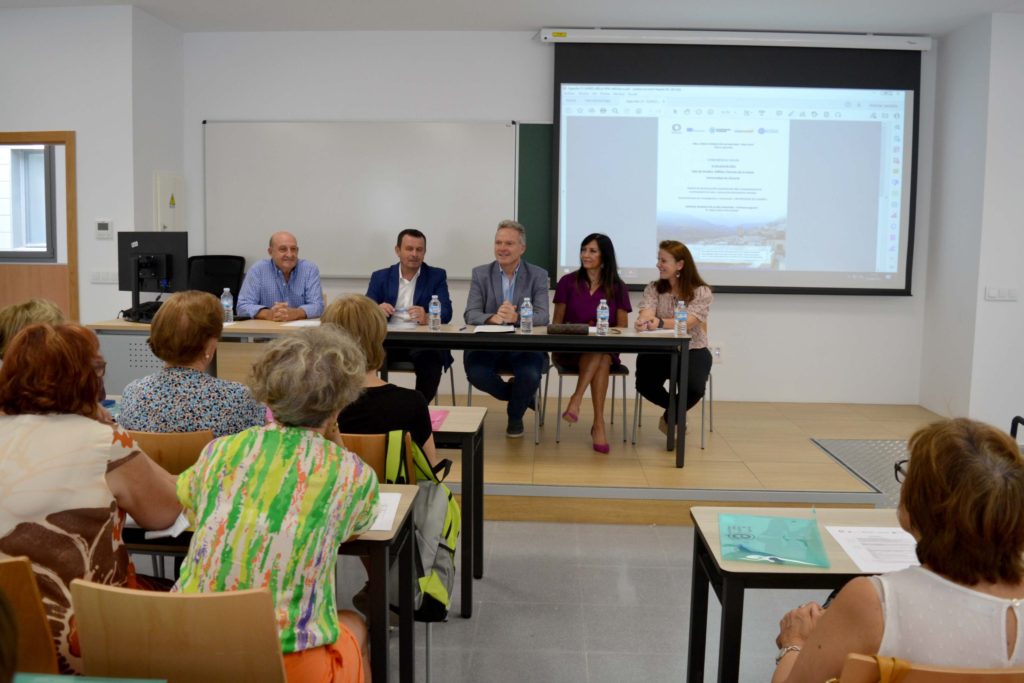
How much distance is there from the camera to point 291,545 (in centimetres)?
150

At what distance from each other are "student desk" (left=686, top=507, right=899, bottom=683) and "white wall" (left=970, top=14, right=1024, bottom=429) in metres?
4.31

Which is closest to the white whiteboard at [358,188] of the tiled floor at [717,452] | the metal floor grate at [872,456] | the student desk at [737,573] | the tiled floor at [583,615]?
the tiled floor at [717,452]

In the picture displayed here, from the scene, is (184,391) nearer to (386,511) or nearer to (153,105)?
(386,511)

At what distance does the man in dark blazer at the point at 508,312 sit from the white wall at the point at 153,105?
101 inches

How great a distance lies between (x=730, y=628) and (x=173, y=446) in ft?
4.58

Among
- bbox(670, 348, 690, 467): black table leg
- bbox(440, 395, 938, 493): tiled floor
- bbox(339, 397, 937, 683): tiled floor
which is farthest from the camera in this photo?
bbox(670, 348, 690, 467): black table leg

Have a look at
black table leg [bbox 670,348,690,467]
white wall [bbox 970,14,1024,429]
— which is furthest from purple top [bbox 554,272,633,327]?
white wall [bbox 970,14,1024,429]

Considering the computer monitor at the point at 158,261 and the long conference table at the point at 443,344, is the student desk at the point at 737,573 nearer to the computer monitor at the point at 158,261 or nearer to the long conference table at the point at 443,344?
the long conference table at the point at 443,344

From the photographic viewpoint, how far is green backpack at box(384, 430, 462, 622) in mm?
2254

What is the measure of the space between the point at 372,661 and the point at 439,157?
487cm

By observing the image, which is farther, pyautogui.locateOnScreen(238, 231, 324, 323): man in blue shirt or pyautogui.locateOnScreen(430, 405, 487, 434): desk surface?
pyautogui.locateOnScreen(238, 231, 324, 323): man in blue shirt

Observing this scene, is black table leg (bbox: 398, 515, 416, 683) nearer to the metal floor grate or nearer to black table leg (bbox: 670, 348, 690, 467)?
black table leg (bbox: 670, 348, 690, 467)

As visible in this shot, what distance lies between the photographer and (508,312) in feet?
15.9

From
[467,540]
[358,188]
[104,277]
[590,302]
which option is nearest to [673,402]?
[590,302]
